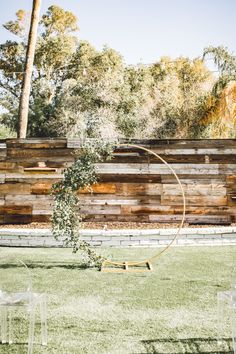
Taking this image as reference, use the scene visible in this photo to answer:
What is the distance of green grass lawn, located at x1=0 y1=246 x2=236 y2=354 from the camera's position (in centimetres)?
402

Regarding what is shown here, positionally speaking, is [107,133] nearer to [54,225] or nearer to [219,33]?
[219,33]

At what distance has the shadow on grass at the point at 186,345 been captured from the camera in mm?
3826

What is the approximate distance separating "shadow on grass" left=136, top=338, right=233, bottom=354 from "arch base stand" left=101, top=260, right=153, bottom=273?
Answer: 9.53 ft

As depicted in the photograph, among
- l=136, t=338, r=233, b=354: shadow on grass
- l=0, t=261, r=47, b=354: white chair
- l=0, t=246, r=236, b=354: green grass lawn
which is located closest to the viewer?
l=0, t=261, r=47, b=354: white chair

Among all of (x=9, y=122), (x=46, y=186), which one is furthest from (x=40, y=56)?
(x=46, y=186)

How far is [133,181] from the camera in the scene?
1038 cm

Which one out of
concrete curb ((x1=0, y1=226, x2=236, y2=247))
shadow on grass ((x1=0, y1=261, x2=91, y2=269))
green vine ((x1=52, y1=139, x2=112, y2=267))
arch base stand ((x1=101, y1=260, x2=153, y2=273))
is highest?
green vine ((x1=52, y1=139, x2=112, y2=267))

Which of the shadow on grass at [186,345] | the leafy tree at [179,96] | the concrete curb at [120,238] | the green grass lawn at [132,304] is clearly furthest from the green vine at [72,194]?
the leafy tree at [179,96]

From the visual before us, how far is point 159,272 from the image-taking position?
695 centimetres

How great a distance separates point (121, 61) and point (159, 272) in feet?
83.9

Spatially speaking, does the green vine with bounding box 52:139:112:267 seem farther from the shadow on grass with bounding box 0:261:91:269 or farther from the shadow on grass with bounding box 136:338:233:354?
the shadow on grass with bounding box 136:338:233:354

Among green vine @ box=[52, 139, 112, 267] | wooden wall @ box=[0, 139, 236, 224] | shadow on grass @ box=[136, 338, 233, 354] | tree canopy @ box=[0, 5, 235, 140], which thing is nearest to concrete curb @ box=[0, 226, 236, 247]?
wooden wall @ box=[0, 139, 236, 224]

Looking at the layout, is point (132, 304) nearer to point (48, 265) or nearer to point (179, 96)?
point (48, 265)

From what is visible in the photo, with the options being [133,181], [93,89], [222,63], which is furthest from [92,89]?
[133,181]
